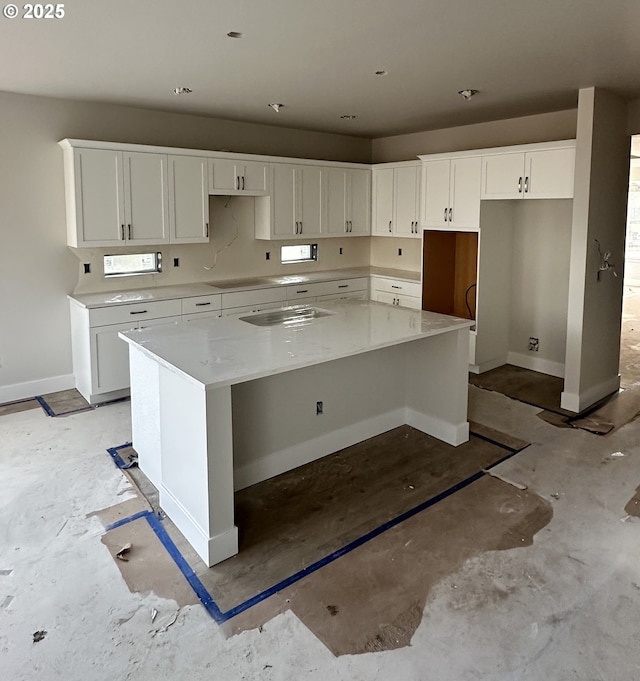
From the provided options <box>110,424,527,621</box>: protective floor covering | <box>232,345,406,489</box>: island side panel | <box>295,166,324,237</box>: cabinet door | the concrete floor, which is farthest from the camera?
<box>295,166,324,237</box>: cabinet door

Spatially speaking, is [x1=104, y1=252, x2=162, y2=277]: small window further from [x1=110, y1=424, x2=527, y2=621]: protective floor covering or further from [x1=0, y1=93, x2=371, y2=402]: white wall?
[x1=110, y1=424, x2=527, y2=621]: protective floor covering

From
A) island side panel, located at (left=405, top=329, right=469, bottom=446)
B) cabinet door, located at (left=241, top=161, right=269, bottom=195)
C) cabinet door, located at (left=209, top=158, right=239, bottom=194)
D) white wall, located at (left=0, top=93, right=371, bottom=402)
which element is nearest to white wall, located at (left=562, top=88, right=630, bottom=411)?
island side panel, located at (left=405, top=329, right=469, bottom=446)

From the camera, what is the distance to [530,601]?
238 centimetres

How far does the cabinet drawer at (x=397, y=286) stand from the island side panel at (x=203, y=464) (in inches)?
144

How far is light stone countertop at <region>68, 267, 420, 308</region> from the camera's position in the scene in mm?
4734

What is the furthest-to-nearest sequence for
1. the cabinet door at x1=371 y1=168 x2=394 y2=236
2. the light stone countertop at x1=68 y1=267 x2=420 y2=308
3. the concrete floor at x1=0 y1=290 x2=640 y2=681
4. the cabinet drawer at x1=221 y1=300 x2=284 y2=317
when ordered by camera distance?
1. the cabinet door at x1=371 y1=168 x2=394 y2=236
2. the cabinet drawer at x1=221 y1=300 x2=284 y2=317
3. the light stone countertop at x1=68 y1=267 x2=420 y2=308
4. the concrete floor at x1=0 y1=290 x2=640 y2=681

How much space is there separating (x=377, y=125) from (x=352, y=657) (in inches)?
204

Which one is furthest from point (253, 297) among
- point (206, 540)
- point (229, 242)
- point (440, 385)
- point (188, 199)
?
point (206, 540)

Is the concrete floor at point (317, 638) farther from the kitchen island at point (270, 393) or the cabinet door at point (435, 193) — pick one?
the cabinet door at point (435, 193)

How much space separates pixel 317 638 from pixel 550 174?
4.04 m

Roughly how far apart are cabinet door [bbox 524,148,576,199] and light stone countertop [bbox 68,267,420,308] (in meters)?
1.59

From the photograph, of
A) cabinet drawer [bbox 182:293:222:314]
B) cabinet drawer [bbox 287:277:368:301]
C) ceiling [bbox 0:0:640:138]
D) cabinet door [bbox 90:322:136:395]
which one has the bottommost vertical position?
cabinet door [bbox 90:322:136:395]

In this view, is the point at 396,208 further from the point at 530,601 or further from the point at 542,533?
the point at 530,601

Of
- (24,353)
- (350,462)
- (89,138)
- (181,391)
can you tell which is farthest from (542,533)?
(89,138)
